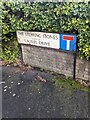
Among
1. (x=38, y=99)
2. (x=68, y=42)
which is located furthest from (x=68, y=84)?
(x=68, y=42)

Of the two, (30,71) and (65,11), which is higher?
(65,11)

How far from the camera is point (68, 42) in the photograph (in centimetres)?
462

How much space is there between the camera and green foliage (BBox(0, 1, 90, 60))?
4270 millimetres

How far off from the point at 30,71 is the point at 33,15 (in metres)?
1.50

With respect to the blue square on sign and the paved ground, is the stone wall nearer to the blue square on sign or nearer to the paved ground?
the blue square on sign

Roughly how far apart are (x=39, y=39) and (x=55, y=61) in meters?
0.68

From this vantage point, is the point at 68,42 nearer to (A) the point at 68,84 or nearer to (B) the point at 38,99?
(A) the point at 68,84

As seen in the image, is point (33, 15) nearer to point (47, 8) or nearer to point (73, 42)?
point (47, 8)

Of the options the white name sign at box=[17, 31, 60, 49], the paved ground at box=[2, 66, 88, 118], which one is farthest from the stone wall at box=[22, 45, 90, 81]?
the paved ground at box=[2, 66, 88, 118]

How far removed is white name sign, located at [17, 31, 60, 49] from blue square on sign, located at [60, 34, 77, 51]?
0.35ft

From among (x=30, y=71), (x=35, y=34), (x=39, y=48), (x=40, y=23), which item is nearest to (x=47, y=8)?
(x=40, y=23)

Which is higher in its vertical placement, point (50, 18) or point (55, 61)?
point (50, 18)

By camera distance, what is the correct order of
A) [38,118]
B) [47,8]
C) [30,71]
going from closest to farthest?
[38,118] < [47,8] < [30,71]

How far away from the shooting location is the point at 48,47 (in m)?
5.02
